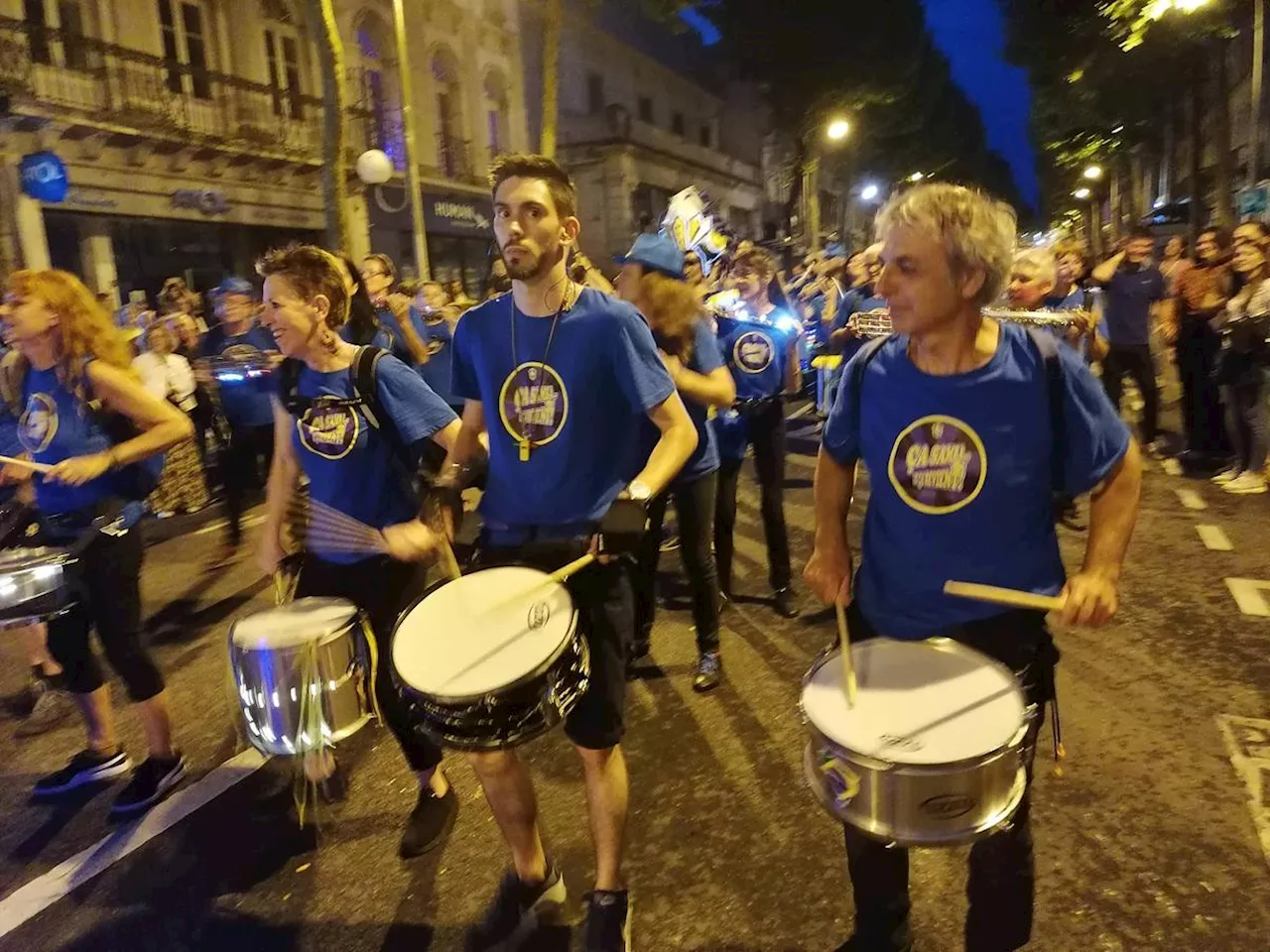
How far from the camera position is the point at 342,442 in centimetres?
300

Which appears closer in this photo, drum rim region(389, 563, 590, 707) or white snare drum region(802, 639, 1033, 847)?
white snare drum region(802, 639, 1033, 847)

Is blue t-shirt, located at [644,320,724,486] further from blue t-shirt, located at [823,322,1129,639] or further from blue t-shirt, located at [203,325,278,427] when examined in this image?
blue t-shirt, located at [203,325,278,427]

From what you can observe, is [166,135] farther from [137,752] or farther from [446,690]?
[446,690]

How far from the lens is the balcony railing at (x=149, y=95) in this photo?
45.0ft

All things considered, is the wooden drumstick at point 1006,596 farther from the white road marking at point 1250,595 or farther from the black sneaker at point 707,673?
the white road marking at point 1250,595

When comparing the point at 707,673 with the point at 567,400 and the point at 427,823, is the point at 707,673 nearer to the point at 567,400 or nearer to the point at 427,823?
the point at 427,823

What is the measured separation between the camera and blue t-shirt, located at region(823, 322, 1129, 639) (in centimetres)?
208

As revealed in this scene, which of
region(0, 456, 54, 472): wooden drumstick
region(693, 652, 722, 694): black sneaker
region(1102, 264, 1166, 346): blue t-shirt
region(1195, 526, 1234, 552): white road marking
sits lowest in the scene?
region(693, 652, 722, 694): black sneaker

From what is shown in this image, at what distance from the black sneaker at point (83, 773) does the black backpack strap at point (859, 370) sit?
3.36 m

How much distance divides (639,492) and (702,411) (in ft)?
6.09

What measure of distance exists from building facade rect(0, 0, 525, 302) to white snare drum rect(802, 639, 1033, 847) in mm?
13191

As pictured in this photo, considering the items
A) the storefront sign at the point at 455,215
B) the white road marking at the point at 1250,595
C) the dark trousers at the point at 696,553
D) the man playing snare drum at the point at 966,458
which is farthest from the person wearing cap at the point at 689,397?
the storefront sign at the point at 455,215

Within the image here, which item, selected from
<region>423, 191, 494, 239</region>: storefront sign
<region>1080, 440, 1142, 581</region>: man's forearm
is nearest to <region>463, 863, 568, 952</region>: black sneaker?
<region>1080, 440, 1142, 581</region>: man's forearm

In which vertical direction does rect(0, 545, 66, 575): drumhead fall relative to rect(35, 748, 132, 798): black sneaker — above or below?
above
